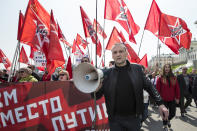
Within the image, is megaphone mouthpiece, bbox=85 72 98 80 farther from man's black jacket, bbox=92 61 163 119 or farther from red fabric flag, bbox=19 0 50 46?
red fabric flag, bbox=19 0 50 46

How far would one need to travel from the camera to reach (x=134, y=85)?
2.26m

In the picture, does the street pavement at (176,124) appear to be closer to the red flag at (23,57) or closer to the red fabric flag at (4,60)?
the red flag at (23,57)

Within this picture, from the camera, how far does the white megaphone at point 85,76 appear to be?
192 centimetres

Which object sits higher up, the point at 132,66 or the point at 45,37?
the point at 45,37

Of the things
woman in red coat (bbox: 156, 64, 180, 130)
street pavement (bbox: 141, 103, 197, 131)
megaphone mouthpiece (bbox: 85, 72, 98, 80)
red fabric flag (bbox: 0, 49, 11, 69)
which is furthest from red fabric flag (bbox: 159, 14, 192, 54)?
red fabric flag (bbox: 0, 49, 11, 69)

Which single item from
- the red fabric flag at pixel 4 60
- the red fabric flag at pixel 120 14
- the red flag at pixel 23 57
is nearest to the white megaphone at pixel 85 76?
the red fabric flag at pixel 120 14

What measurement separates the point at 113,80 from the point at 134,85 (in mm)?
265

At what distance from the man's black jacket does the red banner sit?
1620 mm

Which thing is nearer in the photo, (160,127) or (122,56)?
(122,56)

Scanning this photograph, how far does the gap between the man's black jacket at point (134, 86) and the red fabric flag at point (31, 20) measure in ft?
12.7

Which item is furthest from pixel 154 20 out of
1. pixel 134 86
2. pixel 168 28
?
pixel 134 86

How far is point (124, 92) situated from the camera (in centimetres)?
229

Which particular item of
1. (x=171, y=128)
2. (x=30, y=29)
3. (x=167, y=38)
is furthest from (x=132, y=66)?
(x=167, y=38)

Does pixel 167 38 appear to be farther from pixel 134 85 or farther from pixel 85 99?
pixel 134 85
